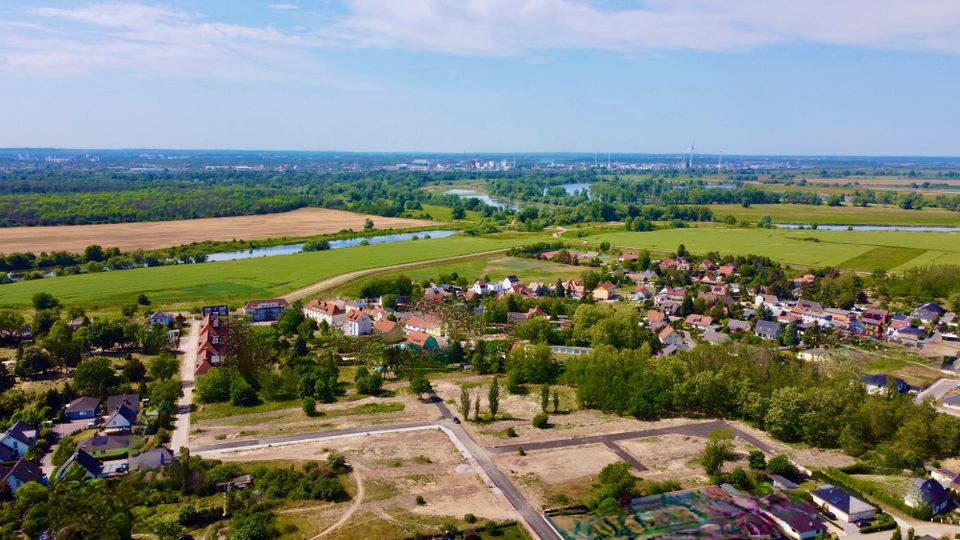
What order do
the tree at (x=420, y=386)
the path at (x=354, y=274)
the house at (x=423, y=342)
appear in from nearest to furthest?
the tree at (x=420, y=386)
the house at (x=423, y=342)
the path at (x=354, y=274)

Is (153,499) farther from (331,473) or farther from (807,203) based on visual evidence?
(807,203)

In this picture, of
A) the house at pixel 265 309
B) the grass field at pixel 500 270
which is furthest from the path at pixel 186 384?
the grass field at pixel 500 270

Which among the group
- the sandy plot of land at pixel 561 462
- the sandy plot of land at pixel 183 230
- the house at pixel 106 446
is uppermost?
the sandy plot of land at pixel 183 230

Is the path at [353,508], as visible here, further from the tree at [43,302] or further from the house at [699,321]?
the tree at [43,302]

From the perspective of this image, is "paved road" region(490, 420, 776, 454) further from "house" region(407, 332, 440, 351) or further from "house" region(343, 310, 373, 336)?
"house" region(343, 310, 373, 336)

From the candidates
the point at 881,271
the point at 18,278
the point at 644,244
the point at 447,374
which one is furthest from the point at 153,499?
the point at 644,244
